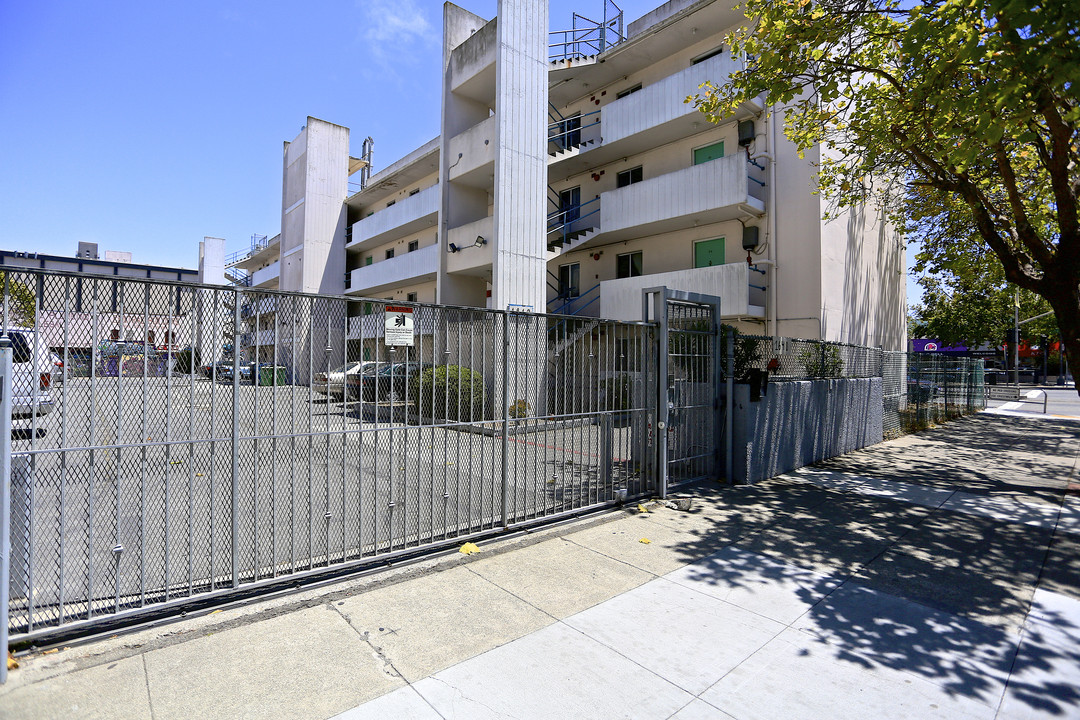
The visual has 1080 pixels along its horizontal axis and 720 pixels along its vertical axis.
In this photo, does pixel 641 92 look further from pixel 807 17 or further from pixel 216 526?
pixel 216 526

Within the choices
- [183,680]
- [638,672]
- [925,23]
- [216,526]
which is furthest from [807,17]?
[183,680]

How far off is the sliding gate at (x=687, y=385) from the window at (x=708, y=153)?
10.2m

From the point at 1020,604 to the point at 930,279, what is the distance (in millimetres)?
31305

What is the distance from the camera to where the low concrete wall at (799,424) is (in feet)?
27.4

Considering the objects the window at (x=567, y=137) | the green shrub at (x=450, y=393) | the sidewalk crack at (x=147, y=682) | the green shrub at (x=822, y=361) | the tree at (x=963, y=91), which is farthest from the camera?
the window at (x=567, y=137)

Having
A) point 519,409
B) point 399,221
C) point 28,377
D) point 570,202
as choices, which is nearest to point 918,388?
point 570,202

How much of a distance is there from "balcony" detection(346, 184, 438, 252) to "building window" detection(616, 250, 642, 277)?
7973mm

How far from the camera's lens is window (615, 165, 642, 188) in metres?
18.4

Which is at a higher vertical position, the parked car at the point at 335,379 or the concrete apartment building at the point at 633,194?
the concrete apartment building at the point at 633,194

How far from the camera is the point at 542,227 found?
15.1m

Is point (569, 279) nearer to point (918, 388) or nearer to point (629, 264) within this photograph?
point (629, 264)

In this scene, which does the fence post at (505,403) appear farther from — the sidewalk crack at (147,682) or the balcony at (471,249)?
the balcony at (471,249)

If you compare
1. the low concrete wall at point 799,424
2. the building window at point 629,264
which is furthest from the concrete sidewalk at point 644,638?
the building window at point 629,264

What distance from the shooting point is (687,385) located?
787 cm
